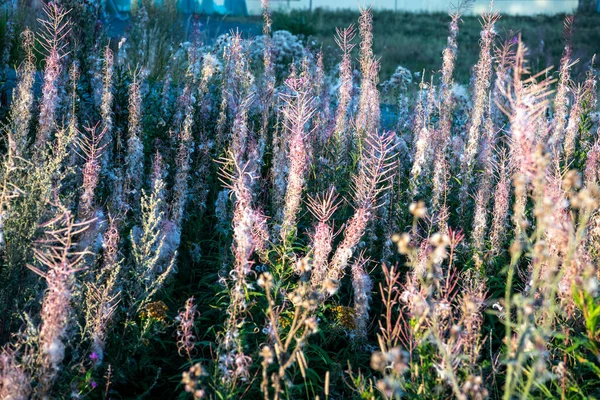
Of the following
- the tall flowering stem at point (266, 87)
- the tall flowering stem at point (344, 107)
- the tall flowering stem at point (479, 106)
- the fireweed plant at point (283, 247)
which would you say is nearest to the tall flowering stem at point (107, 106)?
the fireweed plant at point (283, 247)

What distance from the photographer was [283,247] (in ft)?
12.4

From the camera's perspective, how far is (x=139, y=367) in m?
3.42

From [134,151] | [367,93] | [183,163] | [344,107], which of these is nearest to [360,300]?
[183,163]

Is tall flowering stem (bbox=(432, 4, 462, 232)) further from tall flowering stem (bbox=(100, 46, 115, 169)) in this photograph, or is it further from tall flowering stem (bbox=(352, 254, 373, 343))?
tall flowering stem (bbox=(100, 46, 115, 169))

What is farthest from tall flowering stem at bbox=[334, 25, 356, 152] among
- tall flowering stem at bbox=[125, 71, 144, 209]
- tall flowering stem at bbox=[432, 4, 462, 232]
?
tall flowering stem at bbox=[125, 71, 144, 209]

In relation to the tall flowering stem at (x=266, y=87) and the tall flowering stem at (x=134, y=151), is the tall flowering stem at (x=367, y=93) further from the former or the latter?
the tall flowering stem at (x=134, y=151)

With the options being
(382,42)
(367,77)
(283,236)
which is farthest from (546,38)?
(283,236)

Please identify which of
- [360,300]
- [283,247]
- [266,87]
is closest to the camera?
[360,300]

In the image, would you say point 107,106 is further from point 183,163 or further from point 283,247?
point 283,247

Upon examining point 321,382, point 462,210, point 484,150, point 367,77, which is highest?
point 367,77

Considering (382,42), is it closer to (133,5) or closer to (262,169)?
(133,5)

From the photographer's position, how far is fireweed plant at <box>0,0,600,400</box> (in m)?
2.82

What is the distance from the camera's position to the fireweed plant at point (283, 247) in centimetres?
282

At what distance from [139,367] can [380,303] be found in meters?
1.60
